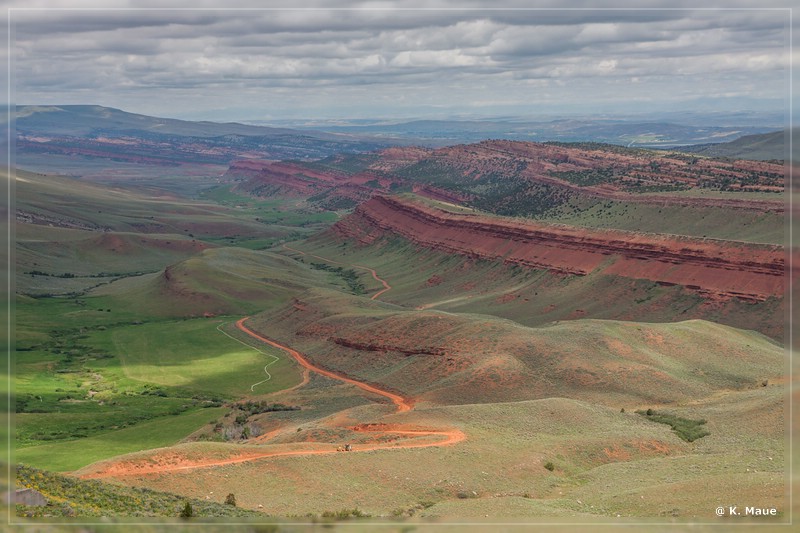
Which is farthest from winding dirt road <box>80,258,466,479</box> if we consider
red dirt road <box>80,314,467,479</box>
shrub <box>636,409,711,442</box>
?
shrub <box>636,409,711,442</box>

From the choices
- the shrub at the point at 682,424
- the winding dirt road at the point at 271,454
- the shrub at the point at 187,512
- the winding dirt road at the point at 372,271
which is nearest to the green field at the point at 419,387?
the shrub at the point at 682,424

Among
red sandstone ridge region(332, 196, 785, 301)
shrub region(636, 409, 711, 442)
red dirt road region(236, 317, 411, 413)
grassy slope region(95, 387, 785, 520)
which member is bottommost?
red dirt road region(236, 317, 411, 413)

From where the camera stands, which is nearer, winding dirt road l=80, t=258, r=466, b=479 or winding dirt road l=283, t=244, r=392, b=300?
winding dirt road l=80, t=258, r=466, b=479

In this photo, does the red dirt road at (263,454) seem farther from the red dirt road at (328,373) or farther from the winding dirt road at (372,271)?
the winding dirt road at (372,271)

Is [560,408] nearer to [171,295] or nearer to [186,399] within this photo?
[186,399]

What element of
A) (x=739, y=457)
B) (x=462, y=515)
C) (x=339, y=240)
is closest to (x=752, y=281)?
(x=739, y=457)

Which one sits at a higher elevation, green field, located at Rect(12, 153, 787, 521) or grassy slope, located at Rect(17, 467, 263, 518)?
grassy slope, located at Rect(17, 467, 263, 518)

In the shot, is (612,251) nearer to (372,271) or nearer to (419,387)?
(419,387)

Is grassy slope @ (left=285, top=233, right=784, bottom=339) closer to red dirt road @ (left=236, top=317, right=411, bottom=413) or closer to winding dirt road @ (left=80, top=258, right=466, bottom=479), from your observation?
red dirt road @ (left=236, top=317, right=411, bottom=413)
